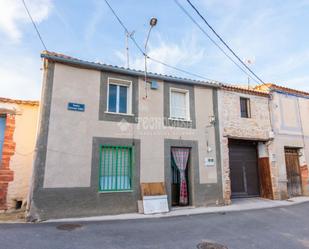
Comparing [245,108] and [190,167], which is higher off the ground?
[245,108]

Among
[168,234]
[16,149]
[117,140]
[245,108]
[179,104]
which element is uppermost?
[245,108]

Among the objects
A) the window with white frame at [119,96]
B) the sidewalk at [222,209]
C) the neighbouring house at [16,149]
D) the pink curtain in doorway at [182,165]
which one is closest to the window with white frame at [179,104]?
the pink curtain in doorway at [182,165]

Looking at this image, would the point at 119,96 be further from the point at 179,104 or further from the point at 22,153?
the point at 22,153

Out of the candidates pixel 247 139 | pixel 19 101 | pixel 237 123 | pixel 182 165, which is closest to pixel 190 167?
pixel 182 165

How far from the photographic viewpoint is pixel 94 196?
7.58 m

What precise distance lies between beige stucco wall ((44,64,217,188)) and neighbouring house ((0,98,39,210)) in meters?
2.28

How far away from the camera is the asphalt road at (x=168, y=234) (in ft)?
15.8

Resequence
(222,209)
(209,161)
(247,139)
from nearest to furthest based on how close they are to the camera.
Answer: (222,209)
(209,161)
(247,139)

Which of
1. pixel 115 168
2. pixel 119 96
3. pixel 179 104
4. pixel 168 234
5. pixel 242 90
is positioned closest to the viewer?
pixel 168 234

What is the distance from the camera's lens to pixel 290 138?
39.1 ft

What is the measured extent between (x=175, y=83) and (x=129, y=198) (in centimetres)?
526

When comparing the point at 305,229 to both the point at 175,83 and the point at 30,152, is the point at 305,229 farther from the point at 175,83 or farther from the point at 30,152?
the point at 30,152

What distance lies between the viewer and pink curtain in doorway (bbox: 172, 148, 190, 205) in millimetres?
9172

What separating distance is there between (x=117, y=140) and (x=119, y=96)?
1.87m
